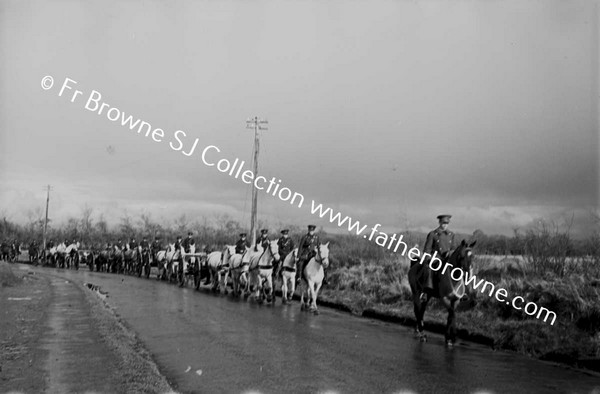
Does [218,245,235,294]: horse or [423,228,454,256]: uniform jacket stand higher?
[423,228,454,256]: uniform jacket

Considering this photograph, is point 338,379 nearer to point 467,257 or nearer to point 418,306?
point 467,257

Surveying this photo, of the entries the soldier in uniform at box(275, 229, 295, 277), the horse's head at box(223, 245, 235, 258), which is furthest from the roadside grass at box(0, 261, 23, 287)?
the soldier in uniform at box(275, 229, 295, 277)

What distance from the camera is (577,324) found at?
42.1 ft

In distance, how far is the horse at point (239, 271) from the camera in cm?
2402

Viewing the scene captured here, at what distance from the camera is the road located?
8.31 m

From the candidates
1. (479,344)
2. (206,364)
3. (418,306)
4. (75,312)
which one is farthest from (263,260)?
(206,364)

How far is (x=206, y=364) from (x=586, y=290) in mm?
8630

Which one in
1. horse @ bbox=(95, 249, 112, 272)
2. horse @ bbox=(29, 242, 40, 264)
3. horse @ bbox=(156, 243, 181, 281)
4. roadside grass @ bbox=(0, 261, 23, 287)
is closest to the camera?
roadside grass @ bbox=(0, 261, 23, 287)

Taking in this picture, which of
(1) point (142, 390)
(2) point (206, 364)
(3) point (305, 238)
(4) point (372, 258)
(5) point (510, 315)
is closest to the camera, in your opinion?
(1) point (142, 390)

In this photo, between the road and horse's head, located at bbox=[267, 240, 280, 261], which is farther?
horse's head, located at bbox=[267, 240, 280, 261]

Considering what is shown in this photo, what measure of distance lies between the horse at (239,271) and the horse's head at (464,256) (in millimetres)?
12542

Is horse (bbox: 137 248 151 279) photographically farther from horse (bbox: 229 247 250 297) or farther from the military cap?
the military cap

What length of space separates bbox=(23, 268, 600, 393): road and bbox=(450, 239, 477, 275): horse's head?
153 centimetres

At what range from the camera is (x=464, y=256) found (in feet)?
39.3
